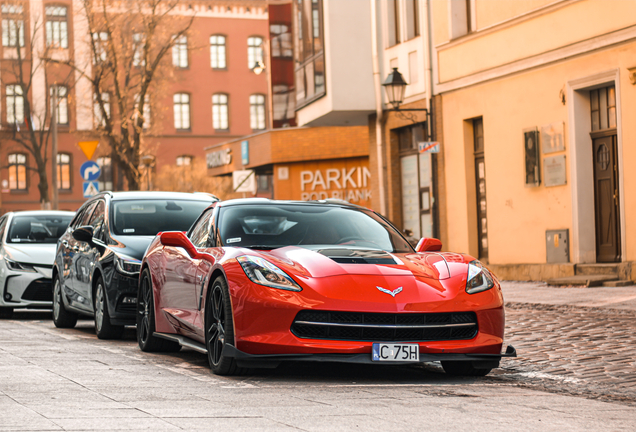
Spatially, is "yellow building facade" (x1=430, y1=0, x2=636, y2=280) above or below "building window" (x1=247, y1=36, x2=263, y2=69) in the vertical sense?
below

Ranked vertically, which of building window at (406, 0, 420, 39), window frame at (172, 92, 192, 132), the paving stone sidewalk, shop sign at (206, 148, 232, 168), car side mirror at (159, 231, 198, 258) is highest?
window frame at (172, 92, 192, 132)

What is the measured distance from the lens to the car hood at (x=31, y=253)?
15258 mm

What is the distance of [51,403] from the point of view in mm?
6375

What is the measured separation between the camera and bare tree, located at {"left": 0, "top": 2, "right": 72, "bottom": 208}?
189ft

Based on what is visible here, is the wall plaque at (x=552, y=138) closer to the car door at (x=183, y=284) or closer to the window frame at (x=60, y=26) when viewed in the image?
the car door at (x=183, y=284)

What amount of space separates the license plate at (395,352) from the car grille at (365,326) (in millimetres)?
72

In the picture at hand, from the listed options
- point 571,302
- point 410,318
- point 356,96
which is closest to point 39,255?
point 571,302

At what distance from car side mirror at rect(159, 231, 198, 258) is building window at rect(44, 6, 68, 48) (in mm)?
58638

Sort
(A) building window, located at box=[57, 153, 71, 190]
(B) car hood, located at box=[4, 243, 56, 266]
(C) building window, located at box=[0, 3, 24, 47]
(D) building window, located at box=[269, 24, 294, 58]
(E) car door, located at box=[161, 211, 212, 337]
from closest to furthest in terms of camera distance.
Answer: (E) car door, located at box=[161, 211, 212, 337]
(B) car hood, located at box=[4, 243, 56, 266]
(D) building window, located at box=[269, 24, 294, 58]
(C) building window, located at box=[0, 3, 24, 47]
(A) building window, located at box=[57, 153, 71, 190]

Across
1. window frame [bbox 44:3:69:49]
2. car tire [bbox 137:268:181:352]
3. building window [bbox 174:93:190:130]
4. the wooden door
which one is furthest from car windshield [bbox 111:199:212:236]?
building window [bbox 174:93:190:130]

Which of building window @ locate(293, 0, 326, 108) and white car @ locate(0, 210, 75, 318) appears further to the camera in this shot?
building window @ locate(293, 0, 326, 108)

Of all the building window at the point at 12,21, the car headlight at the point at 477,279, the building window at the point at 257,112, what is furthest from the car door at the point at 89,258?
the building window at the point at 257,112

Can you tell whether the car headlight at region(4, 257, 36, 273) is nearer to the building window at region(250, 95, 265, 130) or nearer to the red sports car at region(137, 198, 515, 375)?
the red sports car at region(137, 198, 515, 375)

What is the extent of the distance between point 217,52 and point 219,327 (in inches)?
2566
